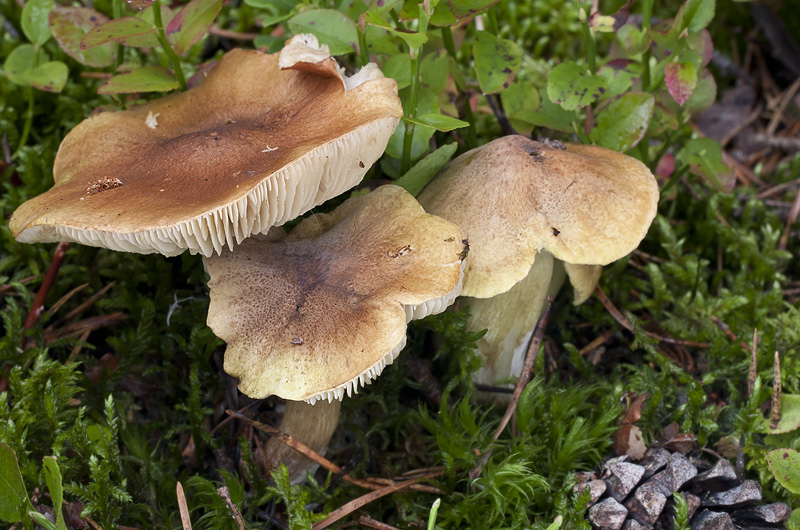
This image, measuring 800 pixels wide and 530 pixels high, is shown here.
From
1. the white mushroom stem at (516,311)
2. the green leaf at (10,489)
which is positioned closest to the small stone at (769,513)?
the white mushroom stem at (516,311)

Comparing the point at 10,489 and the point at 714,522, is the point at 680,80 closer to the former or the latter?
the point at 714,522

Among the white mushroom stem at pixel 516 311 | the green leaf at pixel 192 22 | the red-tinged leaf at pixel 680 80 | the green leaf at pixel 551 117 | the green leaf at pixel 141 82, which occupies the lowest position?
the white mushroom stem at pixel 516 311

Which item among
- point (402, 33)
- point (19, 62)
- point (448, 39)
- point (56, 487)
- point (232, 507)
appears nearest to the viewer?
point (56, 487)

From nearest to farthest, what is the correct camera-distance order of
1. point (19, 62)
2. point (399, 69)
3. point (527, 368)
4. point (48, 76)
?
point (399, 69)
point (527, 368)
point (48, 76)
point (19, 62)

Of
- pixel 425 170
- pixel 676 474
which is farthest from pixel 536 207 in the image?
pixel 676 474

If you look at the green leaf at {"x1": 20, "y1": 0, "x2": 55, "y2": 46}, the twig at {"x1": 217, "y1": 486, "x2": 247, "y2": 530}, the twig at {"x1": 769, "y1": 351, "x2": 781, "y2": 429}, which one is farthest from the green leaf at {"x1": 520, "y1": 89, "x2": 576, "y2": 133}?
the green leaf at {"x1": 20, "y1": 0, "x2": 55, "y2": 46}

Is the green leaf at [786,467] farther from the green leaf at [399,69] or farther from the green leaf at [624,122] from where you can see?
the green leaf at [399,69]

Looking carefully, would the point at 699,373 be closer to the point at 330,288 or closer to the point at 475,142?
the point at 475,142
